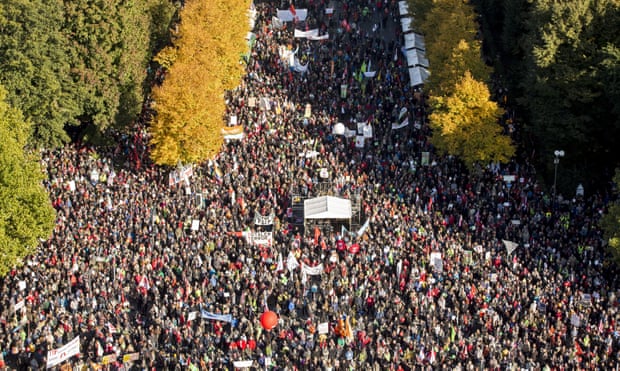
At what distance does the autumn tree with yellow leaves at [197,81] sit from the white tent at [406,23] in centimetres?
1305

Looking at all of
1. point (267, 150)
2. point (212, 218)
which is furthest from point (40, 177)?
point (267, 150)

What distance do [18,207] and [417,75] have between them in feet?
104

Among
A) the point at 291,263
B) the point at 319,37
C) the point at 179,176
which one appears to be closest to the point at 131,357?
the point at 291,263

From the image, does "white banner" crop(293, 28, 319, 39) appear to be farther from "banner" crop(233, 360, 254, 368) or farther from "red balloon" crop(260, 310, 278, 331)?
"banner" crop(233, 360, 254, 368)

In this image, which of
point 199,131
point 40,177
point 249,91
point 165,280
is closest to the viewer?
point 165,280

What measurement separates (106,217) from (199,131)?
30.0 feet

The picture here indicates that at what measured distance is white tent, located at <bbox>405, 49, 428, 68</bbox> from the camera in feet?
271

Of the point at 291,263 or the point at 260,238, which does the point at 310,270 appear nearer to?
the point at 291,263

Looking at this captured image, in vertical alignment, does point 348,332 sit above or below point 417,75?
below

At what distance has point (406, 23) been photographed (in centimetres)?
9019

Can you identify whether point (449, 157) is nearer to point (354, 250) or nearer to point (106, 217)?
point (354, 250)

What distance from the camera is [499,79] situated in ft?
269

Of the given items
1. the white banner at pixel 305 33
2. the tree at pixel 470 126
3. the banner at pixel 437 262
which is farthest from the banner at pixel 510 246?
the white banner at pixel 305 33

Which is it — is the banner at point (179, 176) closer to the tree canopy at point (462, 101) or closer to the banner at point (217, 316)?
the banner at point (217, 316)
